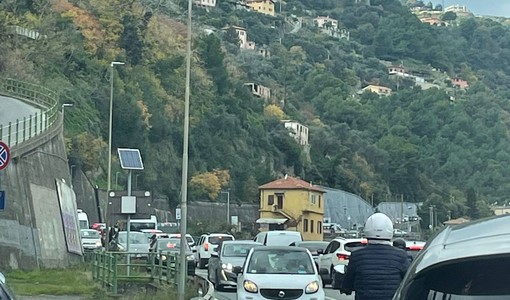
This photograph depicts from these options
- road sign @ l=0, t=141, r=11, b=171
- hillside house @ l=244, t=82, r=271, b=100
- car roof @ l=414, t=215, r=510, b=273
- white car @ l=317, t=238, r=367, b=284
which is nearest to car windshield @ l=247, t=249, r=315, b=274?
road sign @ l=0, t=141, r=11, b=171

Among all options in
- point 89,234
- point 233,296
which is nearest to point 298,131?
point 89,234

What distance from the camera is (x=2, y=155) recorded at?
19797mm

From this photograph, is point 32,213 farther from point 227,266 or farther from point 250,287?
point 250,287

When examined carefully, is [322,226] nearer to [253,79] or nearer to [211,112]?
[211,112]

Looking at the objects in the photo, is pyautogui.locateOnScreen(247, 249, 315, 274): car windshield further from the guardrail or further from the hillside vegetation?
the hillside vegetation

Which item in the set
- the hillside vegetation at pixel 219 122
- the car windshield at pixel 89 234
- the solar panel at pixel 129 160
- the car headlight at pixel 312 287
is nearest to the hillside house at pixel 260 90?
the hillside vegetation at pixel 219 122

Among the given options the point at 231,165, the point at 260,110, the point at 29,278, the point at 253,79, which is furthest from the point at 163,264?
the point at 253,79

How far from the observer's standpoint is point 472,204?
118625 millimetres

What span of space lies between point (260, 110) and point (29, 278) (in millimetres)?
104548

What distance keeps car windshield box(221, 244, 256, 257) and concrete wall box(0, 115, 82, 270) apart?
795cm

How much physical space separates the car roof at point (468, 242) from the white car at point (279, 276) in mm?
15657

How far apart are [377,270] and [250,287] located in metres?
10.7

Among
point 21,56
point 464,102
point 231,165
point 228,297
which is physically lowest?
point 228,297

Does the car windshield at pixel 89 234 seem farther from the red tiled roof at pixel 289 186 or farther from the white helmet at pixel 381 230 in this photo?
the red tiled roof at pixel 289 186
